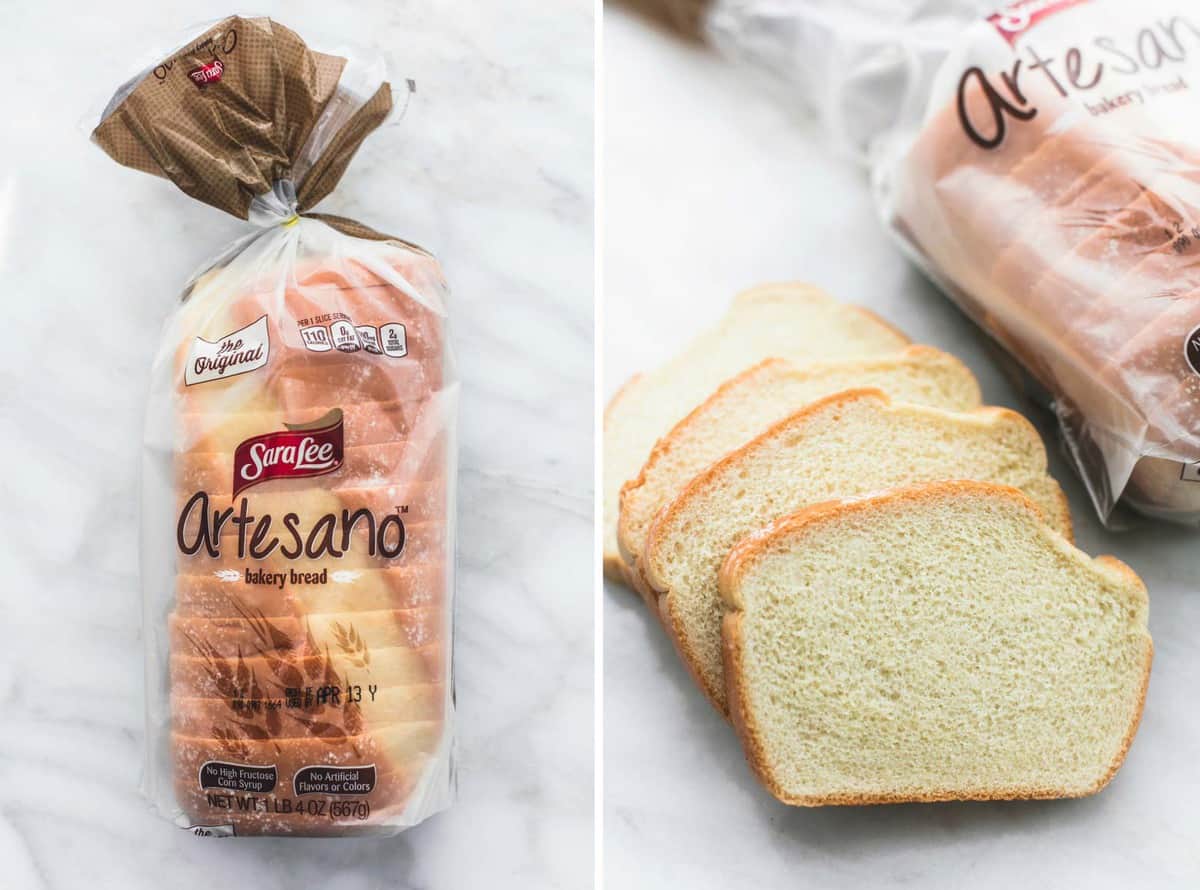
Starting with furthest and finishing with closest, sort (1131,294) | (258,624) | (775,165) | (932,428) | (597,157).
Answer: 1. (775,165)
2. (597,157)
3. (932,428)
4. (1131,294)
5. (258,624)

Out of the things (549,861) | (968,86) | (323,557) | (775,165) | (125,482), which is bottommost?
(549,861)

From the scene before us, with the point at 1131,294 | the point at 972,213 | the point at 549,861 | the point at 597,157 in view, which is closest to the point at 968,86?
the point at 972,213

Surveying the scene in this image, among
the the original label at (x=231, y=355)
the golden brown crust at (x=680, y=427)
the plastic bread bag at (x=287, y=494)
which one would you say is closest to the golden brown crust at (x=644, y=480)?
the golden brown crust at (x=680, y=427)

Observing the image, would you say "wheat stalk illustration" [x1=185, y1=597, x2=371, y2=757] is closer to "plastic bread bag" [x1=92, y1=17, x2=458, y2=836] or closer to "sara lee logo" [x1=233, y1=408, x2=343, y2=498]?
A: "plastic bread bag" [x1=92, y1=17, x2=458, y2=836]

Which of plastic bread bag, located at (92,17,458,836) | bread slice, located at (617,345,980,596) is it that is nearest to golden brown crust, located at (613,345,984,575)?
bread slice, located at (617,345,980,596)

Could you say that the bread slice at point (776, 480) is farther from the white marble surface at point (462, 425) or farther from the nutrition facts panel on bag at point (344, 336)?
the nutrition facts panel on bag at point (344, 336)

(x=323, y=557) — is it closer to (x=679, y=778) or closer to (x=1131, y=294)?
(x=679, y=778)

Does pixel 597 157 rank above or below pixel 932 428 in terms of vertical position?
above
